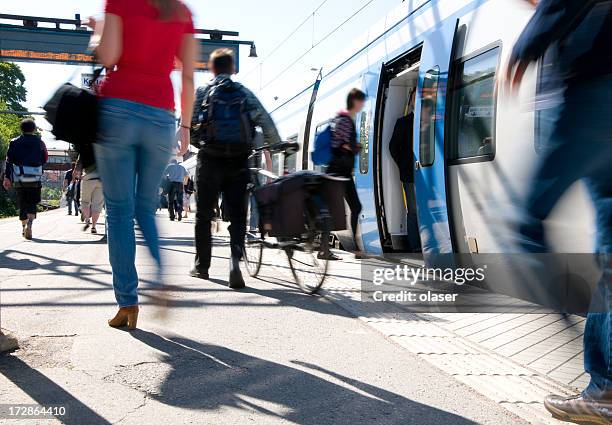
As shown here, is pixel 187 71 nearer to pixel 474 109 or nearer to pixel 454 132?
pixel 474 109

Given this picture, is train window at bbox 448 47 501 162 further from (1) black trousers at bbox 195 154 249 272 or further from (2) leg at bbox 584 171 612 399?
(2) leg at bbox 584 171 612 399

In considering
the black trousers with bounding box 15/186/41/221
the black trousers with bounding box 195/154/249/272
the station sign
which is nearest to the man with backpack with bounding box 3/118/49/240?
the black trousers with bounding box 15/186/41/221

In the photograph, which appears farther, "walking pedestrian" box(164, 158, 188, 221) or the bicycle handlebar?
"walking pedestrian" box(164, 158, 188, 221)

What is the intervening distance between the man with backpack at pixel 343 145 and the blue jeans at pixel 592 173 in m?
4.54

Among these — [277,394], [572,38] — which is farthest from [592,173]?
[277,394]

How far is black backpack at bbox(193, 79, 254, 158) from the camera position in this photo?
5234 millimetres

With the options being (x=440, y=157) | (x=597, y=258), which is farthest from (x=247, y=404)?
(x=440, y=157)

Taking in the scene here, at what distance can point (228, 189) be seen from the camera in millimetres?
5559

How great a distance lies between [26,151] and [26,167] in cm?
27

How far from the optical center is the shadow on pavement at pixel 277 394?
257 cm

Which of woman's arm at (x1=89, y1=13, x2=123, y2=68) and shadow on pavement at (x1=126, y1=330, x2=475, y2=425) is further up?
woman's arm at (x1=89, y1=13, x2=123, y2=68)

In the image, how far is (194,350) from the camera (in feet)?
11.3

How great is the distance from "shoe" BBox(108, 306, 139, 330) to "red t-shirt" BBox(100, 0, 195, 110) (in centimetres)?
119

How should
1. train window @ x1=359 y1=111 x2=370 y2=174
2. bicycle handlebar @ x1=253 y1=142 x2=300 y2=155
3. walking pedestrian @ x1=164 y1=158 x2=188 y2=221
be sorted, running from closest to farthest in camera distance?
bicycle handlebar @ x1=253 y1=142 x2=300 y2=155, train window @ x1=359 y1=111 x2=370 y2=174, walking pedestrian @ x1=164 y1=158 x2=188 y2=221
